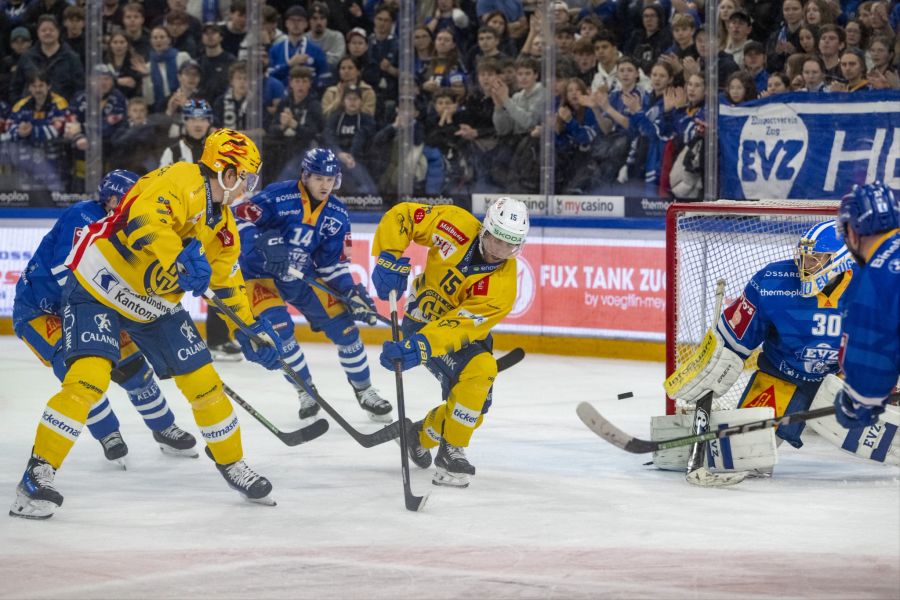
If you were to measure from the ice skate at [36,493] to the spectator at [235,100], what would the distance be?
520 centimetres

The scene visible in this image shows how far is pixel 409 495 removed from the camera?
169 inches

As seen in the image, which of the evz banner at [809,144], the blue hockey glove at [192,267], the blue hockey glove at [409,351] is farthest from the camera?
the evz banner at [809,144]

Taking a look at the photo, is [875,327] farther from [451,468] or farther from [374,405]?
[374,405]

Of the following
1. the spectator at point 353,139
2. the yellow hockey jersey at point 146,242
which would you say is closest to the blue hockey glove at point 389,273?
the yellow hockey jersey at point 146,242

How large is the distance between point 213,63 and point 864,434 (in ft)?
18.5

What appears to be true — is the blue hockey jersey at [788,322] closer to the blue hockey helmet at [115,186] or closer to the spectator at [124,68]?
the blue hockey helmet at [115,186]

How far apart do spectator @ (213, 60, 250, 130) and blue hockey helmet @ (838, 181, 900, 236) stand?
629 centimetres

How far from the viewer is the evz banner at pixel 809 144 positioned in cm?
744

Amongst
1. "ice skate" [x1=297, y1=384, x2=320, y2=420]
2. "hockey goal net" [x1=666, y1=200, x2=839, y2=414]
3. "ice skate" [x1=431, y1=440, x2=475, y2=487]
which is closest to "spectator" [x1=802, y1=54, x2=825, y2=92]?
"hockey goal net" [x1=666, y1=200, x2=839, y2=414]

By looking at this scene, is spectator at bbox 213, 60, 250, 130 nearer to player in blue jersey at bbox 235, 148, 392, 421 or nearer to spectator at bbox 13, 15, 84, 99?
spectator at bbox 13, 15, 84, 99

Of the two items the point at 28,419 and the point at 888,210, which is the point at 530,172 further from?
the point at 888,210

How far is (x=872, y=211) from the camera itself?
10.5 ft

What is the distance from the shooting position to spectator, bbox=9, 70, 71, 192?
928 cm

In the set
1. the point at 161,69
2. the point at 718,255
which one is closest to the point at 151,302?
the point at 718,255
